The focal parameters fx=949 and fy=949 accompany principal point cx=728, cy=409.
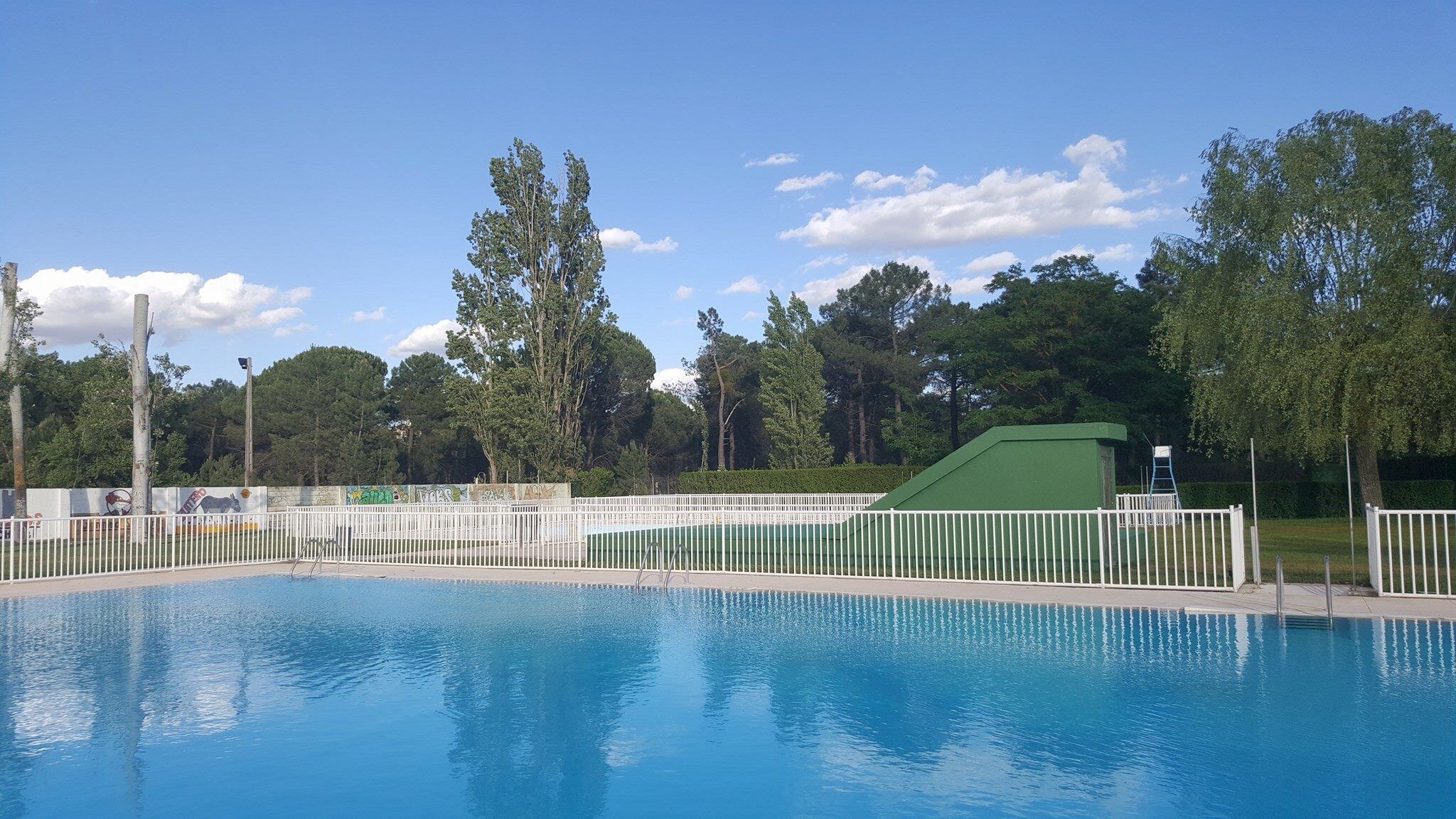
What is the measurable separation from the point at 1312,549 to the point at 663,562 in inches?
574

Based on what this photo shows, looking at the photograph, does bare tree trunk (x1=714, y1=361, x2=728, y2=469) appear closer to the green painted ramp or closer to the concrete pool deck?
the green painted ramp

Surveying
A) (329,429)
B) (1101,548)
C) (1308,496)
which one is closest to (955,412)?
(1308,496)

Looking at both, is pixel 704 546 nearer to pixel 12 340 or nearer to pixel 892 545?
pixel 892 545

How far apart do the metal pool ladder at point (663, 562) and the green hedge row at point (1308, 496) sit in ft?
83.7

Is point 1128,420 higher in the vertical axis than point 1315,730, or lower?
higher

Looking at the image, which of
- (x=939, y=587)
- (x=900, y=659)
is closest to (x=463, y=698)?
(x=900, y=659)

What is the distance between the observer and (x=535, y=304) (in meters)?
43.1

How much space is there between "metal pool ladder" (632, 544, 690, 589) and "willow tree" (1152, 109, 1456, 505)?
13.6 m

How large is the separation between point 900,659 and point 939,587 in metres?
4.82

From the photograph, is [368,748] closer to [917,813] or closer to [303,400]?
[917,813]

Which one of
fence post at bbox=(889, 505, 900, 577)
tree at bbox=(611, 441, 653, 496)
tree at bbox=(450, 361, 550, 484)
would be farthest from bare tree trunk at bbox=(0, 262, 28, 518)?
fence post at bbox=(889, 505, 900, 577)

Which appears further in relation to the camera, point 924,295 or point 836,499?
point 924,295

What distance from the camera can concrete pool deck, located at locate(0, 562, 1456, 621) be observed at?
39.7 feet

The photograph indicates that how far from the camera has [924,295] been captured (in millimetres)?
67750
